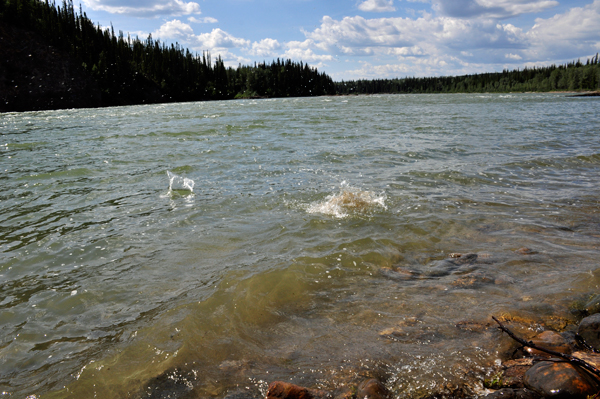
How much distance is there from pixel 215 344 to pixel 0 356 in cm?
220

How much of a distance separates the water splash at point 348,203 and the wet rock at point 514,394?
4.88m

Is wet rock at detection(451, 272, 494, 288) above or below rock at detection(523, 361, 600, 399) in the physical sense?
below

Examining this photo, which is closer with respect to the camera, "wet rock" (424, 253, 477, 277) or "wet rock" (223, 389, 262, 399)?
"wet rock" (223, 389, 262, 399)

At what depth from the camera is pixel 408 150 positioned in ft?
48.6

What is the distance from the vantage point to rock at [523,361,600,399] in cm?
264

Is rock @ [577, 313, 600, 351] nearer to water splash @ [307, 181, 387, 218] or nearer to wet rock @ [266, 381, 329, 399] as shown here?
wet rock @ [266, 381, 329, 399]

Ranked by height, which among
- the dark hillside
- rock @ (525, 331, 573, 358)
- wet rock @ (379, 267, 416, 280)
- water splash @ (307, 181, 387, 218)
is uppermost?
the dark hillside

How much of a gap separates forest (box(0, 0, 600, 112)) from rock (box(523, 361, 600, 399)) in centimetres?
7861

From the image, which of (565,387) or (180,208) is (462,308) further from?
(180,208)

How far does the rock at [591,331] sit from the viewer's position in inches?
130

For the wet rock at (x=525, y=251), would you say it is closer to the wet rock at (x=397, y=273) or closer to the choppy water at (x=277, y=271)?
the choppy water at (x=277, y=271)

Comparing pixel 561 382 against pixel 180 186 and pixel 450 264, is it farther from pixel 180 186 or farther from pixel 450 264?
pixel 180 186

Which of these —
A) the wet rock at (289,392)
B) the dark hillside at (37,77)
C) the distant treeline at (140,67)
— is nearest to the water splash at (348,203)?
the wet rock at (289,392)

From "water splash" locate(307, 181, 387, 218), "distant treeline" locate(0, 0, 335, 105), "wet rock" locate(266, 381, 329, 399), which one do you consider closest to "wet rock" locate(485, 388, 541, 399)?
"wet rock" locate(266, 381, 329, 399)
